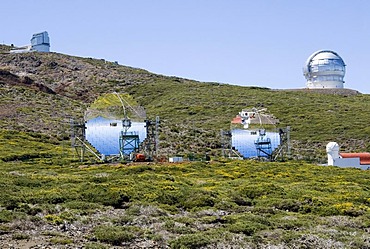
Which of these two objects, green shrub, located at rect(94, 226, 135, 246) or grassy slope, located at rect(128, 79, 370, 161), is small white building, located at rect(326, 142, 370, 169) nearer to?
grassy slope, located at rect(128, 79, 370, 161)

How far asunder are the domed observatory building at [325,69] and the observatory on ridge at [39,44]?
2568 inches

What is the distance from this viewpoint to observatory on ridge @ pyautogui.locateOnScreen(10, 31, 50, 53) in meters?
155

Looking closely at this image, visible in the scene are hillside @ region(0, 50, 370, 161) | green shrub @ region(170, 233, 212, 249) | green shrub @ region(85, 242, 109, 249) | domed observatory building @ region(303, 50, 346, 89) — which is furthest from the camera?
domed observatory building @ region(303, 50, 346, 89)

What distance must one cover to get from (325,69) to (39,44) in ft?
235

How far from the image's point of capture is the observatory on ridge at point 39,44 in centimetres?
15538

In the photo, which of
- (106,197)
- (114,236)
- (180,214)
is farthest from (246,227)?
(106,197)

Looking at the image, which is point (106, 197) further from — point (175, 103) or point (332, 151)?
point (175, 103)

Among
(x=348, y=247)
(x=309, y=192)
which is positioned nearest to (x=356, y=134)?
(x=309, y=192)

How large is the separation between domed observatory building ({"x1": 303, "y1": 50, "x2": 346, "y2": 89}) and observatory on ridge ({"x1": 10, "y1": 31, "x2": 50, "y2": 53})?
65.2 metres

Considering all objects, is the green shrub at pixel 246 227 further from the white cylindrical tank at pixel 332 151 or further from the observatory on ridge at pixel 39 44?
the observatory on ridge at pixel 39 44

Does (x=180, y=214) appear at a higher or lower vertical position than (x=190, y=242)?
higher

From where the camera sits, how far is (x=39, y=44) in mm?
156125

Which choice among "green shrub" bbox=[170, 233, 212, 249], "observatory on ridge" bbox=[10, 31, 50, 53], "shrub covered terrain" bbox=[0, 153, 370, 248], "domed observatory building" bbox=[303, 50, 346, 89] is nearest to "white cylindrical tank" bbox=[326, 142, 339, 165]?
"shrub covered terrain" bbox=[0, 153, 370, 248]

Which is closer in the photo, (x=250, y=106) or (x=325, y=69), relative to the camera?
(x=250, y=106)
